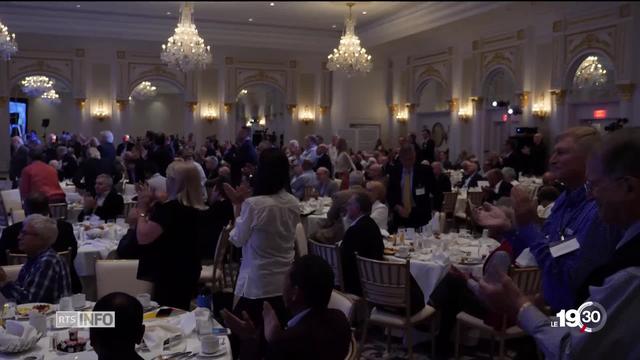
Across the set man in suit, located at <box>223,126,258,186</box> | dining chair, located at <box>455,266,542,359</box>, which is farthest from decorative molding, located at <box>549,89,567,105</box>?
dining chair, located at <box>455,266,542,359</box>

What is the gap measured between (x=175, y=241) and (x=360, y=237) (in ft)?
5.26

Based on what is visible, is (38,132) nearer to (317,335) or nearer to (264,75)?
(264,75)

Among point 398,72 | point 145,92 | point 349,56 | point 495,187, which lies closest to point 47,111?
point 145,92

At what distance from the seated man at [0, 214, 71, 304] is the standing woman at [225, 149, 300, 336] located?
1080mm

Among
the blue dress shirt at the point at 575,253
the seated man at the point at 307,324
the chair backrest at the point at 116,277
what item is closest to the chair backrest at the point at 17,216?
the chair backrest at the point at 116,277

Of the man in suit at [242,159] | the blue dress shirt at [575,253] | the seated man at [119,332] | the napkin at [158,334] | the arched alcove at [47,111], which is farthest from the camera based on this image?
the arched alcove at [47,111]

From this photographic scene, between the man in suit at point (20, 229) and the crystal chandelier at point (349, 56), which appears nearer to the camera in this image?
the man in suit at point (20, 229)

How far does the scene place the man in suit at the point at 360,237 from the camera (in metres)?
4.73

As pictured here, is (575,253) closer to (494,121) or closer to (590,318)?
(590,318)

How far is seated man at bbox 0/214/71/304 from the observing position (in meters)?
3.46

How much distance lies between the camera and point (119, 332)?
2.08 metres

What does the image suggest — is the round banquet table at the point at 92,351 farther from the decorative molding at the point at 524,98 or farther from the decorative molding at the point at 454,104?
the decorative molding at the point at 454,104

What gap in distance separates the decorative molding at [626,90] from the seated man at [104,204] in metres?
9.94

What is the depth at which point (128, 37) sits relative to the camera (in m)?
17.0
